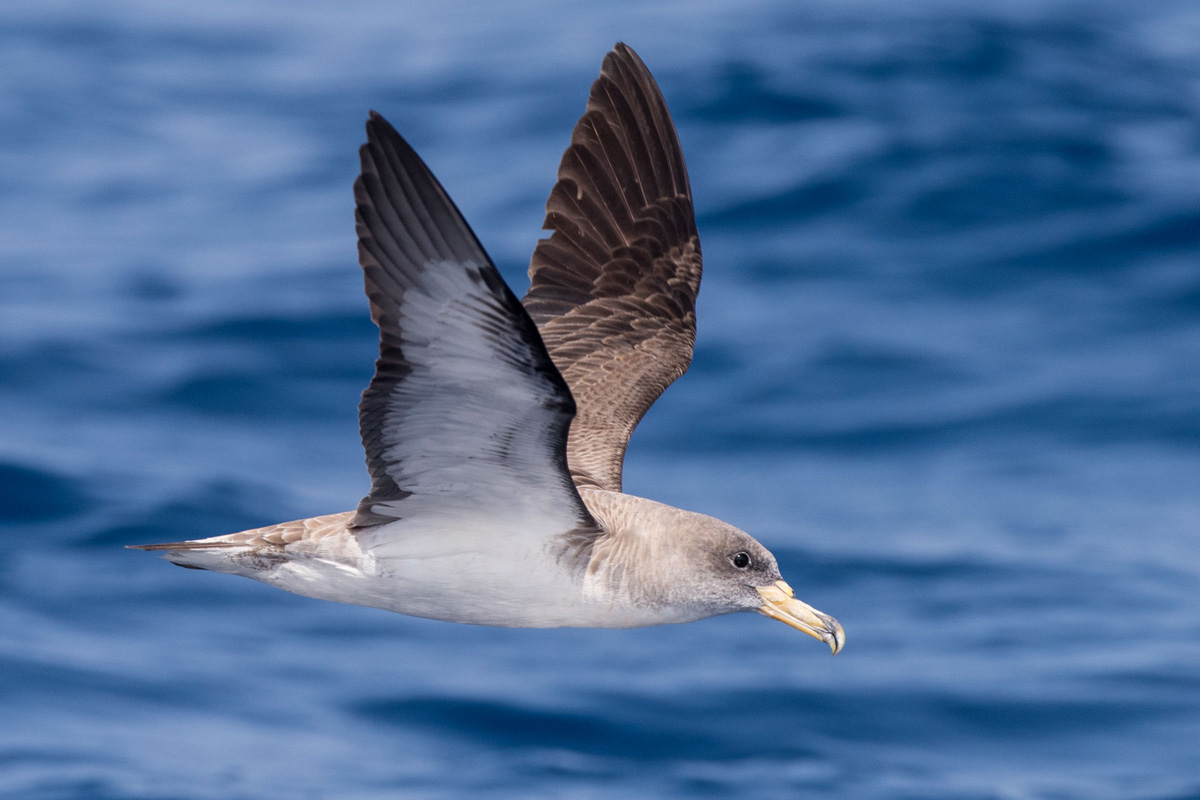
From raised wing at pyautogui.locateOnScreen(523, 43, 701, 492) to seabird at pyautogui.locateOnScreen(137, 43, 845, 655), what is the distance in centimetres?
1

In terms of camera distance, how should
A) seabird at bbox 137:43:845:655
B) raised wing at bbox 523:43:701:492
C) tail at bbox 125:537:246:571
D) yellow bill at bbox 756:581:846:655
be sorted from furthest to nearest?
raised wing at bbox 523:43:701:492
yellow bill at bbox 756:581:846:655
tail at bbox 125:537:246:571
seabird at bbox 137:43:845:655

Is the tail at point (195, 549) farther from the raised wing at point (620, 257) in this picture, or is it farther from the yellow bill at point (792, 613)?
the yellow bill at point (792, 613)

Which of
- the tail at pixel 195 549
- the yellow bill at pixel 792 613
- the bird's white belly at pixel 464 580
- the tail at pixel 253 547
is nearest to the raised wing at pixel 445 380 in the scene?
the bird's white belly at pixel 464 580

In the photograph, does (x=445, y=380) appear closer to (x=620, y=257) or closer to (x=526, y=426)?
(x=526, y=426)

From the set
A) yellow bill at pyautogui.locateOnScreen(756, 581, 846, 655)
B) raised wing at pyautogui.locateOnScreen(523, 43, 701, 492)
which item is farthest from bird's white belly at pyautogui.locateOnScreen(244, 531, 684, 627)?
raised wing at pyautogui.locateOnScreen(523, 43, 701, 492)

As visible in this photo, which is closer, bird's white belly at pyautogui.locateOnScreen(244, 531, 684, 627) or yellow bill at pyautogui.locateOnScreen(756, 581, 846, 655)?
bird's white belly at pyautogui.locateOnScreen(244, 531, 684, 627)

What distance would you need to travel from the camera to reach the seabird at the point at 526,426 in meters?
6.64

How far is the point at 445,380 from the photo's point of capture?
6980 mm

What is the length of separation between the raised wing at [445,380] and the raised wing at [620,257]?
1932mm

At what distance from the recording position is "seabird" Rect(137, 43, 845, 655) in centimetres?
664

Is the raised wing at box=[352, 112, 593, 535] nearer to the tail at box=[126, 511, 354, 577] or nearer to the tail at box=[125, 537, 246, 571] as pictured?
the tail at box=[126, 511, 354, 577]

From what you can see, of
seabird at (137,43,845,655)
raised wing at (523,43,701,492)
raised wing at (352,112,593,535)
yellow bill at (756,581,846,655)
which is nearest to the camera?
raised wing at (352,112,593,535)

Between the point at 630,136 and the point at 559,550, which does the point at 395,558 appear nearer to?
the point at 559,550

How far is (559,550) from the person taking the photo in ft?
25.7
